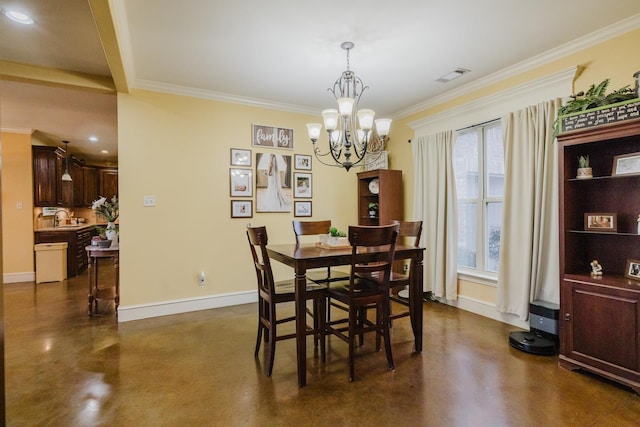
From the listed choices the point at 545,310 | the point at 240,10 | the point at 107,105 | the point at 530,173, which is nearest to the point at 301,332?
the point at 545,310

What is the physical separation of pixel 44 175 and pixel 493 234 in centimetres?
739

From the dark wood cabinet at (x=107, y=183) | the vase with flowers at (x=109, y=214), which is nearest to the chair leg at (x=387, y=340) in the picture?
the vase with flowers at (x=109, y=214)

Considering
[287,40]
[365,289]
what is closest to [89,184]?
[287,40]

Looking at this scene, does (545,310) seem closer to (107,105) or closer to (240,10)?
(240,10)

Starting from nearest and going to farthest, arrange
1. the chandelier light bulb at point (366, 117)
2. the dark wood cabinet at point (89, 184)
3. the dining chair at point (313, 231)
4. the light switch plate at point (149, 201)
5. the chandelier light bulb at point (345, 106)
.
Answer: the chandelier light bulb at point (345, 106)
the chandelier light bulb at point (366, 117)
the dining chair at point (313, 231)
the light switch plate at point (149, 201)
the dark wood cabinet at point (89, 184)

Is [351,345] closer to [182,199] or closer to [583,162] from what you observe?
[583,162]

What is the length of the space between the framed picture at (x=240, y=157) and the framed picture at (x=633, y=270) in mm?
3835

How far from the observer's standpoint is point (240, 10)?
7.88 ft

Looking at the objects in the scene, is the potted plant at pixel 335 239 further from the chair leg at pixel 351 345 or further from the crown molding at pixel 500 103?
the crown molding at pixel 500 103

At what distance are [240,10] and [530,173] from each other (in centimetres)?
292

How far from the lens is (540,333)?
2.88 metres

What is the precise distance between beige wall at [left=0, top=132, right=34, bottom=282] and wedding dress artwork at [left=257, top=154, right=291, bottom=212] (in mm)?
4404

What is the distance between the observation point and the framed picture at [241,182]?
421 centimetres

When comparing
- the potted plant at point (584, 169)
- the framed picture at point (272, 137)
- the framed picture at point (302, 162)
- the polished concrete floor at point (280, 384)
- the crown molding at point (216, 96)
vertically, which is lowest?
the polished concrete floor at point (280, 384)
